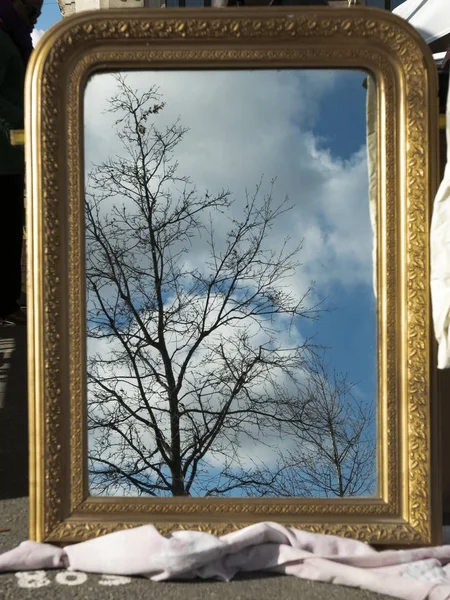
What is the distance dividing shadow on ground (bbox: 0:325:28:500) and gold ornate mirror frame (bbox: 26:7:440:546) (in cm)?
63

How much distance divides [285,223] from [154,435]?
22.3 inches

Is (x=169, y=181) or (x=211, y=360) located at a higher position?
(x=169, y=181)

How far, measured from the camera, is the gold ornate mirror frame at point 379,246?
170 centimetres

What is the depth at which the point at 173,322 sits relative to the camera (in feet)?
5.73

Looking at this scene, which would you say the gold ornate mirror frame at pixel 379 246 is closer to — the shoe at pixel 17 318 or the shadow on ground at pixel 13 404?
the shadow on ground at pixel 13 404

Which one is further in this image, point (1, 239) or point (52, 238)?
point (1, 239)

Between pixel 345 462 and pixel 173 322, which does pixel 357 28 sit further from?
pixel 345 462

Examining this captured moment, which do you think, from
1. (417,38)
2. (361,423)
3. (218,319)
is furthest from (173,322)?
(417,38)

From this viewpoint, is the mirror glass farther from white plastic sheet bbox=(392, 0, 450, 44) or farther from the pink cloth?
white plastic sheet bbox=(392, 0, 450, 44)

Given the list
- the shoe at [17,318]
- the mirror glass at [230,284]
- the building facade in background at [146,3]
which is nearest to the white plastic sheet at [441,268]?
the mirror glass at [230,284]

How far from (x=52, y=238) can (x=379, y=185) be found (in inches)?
29.5

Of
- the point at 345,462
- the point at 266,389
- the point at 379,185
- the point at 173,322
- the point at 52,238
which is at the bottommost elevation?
the point at 345,462

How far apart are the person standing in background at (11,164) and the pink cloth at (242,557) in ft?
3.18

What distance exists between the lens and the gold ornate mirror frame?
1698 millimetres
